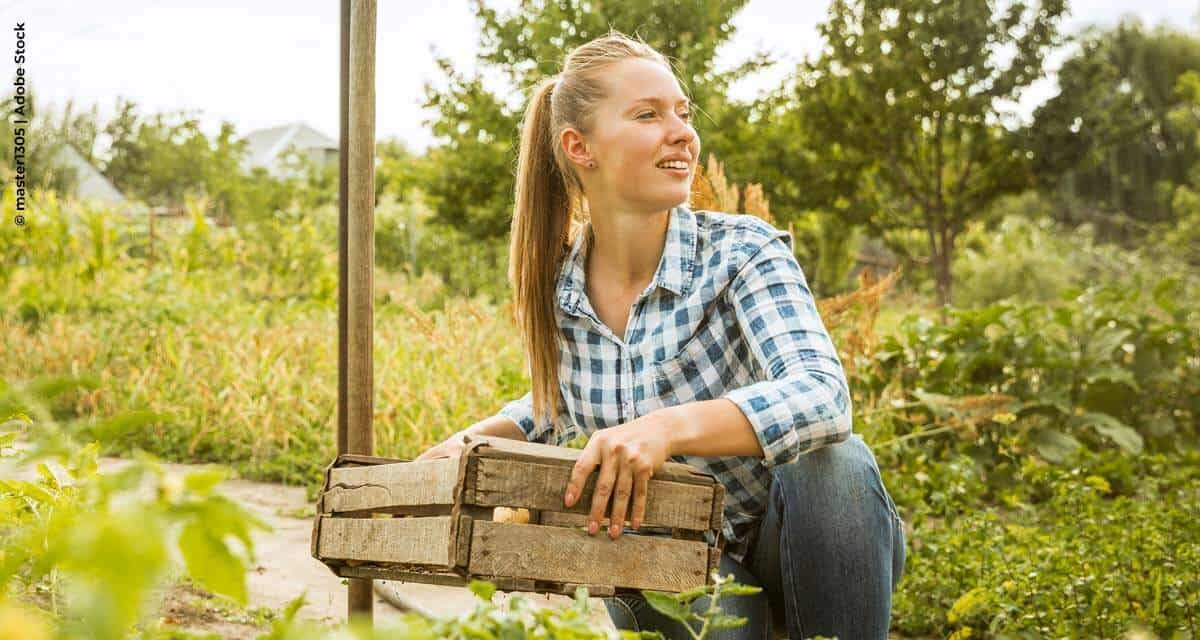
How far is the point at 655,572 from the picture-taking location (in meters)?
1.43

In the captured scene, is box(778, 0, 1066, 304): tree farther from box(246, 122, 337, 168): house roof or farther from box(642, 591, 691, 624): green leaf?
box(246, 122, 337, 168): house roof

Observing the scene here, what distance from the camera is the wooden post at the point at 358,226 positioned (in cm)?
190

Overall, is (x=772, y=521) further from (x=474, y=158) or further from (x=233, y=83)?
(x=233, y=83)

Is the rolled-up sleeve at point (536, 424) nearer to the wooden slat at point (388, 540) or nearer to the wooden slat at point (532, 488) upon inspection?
the wooden slat at point (388, 540)

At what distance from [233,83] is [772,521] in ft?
58.4

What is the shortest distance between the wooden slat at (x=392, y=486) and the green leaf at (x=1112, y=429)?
11.6ft

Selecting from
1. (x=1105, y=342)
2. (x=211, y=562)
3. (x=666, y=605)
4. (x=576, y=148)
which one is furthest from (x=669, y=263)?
(x=1105, y=342)

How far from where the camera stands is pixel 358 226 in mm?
1913

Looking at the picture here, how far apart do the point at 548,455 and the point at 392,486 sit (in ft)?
1.03

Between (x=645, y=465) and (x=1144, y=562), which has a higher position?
(x=645, y=465)

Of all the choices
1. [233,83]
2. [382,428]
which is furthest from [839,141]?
[382,428]

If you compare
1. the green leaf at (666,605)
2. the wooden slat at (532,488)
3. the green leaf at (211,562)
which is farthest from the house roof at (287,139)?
the green leaf at (211,562)

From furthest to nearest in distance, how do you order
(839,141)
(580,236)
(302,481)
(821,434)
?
(839,141)
(302,481)
(580,236)
(821,434)

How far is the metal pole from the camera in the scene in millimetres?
1899
